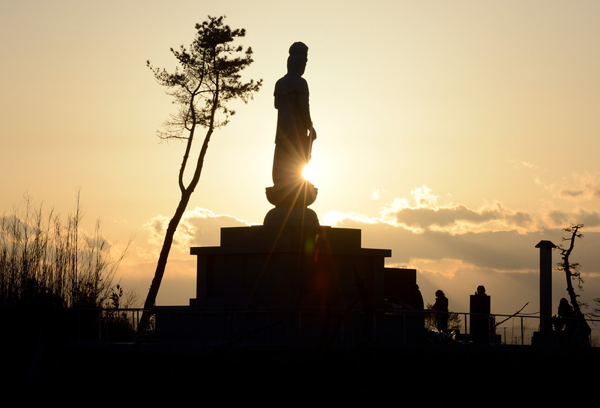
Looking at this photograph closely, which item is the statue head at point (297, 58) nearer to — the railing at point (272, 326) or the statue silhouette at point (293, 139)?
the statue silhouette at point (293, 139)

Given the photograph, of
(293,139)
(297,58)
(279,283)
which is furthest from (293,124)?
(279,283)

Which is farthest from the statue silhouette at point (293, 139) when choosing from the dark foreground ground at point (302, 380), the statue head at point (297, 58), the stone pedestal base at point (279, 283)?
the dark foreground ground at point (302, 380)

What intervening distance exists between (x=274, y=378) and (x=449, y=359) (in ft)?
8.63

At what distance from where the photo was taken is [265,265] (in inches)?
608

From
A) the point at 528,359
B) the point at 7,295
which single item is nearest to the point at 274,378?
the point at 528,359

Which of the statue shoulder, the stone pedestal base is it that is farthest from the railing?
the statue shoulder

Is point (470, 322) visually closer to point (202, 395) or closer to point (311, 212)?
point (311, 212)

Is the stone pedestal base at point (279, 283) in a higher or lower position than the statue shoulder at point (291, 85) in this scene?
lower

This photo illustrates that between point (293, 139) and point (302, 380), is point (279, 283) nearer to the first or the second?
point (293, 139)

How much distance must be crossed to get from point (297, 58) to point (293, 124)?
49.8 inches

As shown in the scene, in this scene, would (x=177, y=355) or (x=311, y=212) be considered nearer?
(x=177, y=355)

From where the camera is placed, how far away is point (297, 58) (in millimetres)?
16297

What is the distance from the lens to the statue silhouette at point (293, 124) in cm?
1623

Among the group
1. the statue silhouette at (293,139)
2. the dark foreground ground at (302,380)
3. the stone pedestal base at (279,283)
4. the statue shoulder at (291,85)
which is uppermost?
the statue shoulder at (291,85)
